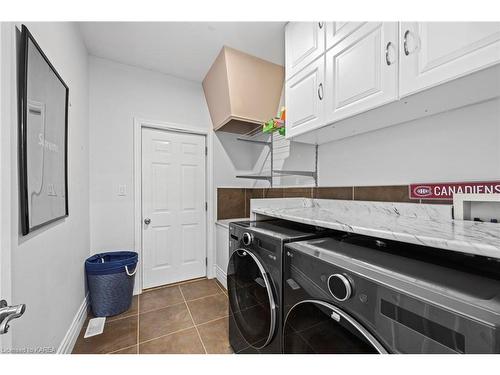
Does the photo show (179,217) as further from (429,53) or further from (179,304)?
(429,53)

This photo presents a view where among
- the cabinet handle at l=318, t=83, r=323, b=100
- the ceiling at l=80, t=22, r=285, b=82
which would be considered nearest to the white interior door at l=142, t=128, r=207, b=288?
the ceiling at l=80, t=22, r=285, b=82

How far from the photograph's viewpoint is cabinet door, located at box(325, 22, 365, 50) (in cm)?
117

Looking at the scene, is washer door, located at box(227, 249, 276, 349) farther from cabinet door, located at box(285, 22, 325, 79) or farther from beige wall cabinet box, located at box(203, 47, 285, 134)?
beige wall cabinet box, located at box(203, 47, 285, 134)

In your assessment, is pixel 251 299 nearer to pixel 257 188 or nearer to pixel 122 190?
pixel 257 188

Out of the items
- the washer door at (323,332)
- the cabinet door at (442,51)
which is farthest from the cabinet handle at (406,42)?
the washer door at (323,332)

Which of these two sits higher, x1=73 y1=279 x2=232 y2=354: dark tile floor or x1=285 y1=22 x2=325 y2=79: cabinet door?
x1=285 y1=22 x2=325 y2=79: cabinet door

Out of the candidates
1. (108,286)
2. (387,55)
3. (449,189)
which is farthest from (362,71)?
(108,286)

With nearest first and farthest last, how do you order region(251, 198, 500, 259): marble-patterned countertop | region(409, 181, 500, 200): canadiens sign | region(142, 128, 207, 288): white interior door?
region(251, 198, 500, 259): marble-patterned countertop
region(409, 181, 500, 200): canadiens sign
region(142, 128, 207, 288): white interior door

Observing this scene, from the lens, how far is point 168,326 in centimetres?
176

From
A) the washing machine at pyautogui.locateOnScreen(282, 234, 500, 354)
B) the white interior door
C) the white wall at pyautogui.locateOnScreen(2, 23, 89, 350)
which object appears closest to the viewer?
the washing machine at pyautogui.locateOnScreen(282, 234, 500, 354)

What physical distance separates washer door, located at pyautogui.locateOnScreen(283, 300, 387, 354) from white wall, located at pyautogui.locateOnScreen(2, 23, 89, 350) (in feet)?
3.39
